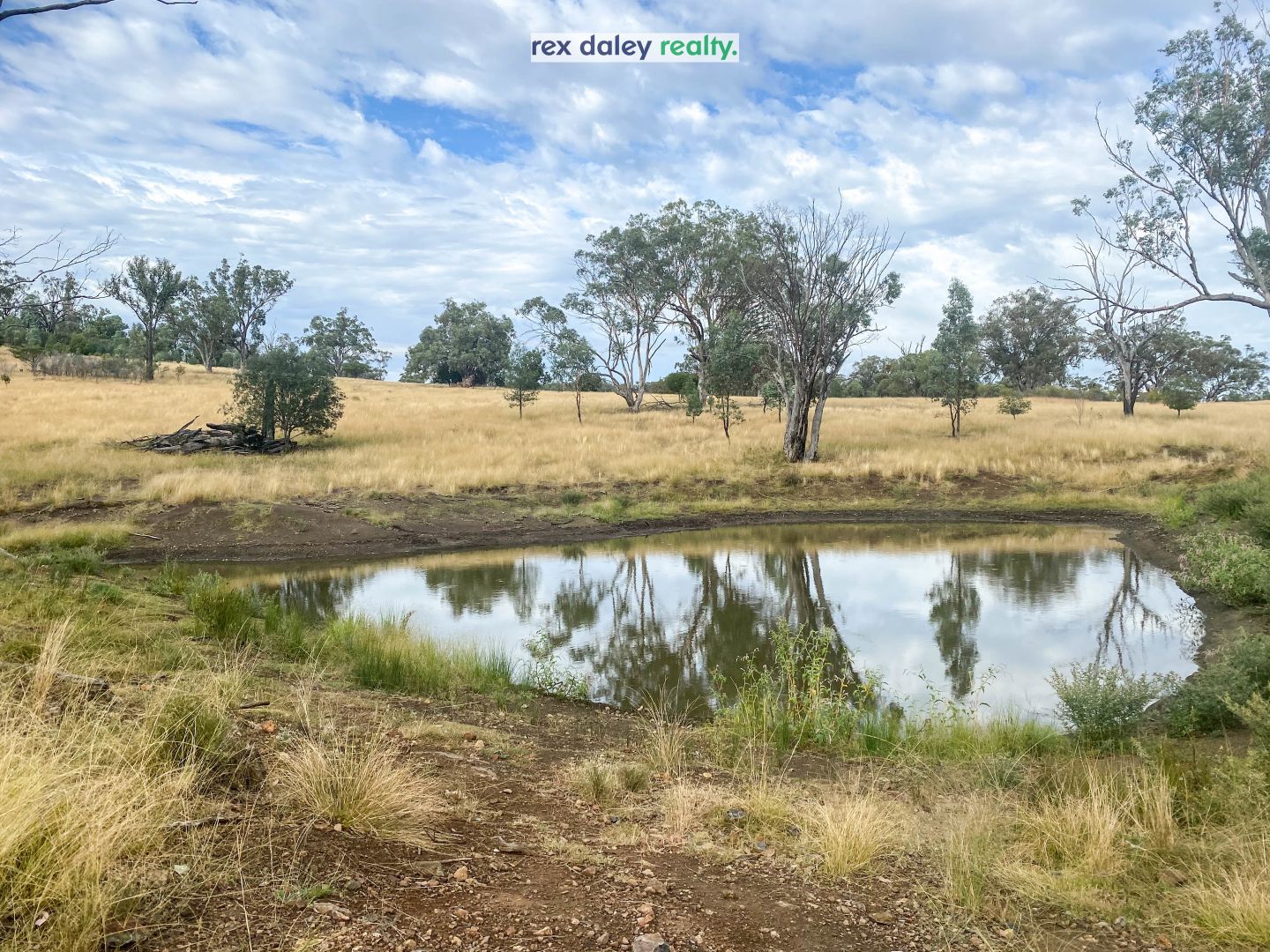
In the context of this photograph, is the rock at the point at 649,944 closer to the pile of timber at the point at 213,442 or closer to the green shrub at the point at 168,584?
the green shrub at the point at 168,584

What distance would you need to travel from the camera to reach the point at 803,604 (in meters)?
13.8

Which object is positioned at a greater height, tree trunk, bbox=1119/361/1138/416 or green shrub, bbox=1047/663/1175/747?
tree trunk, bbox=1119/361/1138/416

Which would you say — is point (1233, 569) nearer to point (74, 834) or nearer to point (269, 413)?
point (74, 834)

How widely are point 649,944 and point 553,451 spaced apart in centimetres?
2766

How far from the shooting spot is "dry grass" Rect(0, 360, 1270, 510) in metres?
22.8

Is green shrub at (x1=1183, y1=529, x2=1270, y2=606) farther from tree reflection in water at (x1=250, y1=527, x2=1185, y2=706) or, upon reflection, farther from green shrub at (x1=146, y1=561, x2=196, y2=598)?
green shrub at (x1=146, y1=561, x2=196, y2=598)

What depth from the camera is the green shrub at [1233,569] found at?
453 inches

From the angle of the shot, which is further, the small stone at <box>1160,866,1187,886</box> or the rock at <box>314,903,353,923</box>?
the small stone at <box>1160,866,1187,886</box>

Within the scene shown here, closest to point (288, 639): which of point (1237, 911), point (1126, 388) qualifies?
point (1237, 911)

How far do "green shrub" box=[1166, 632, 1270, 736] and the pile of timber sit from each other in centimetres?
2937

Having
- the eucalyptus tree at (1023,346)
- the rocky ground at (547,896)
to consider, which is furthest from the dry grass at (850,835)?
the eucalyptus tree at (1023,346)

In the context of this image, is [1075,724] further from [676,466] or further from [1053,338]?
[1053,338]

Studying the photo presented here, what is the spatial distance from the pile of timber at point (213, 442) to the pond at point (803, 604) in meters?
14.3

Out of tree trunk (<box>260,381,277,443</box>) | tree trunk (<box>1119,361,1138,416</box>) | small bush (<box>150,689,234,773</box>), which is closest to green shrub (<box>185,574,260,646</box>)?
small bush (<box>150,689,234,773</box>)
